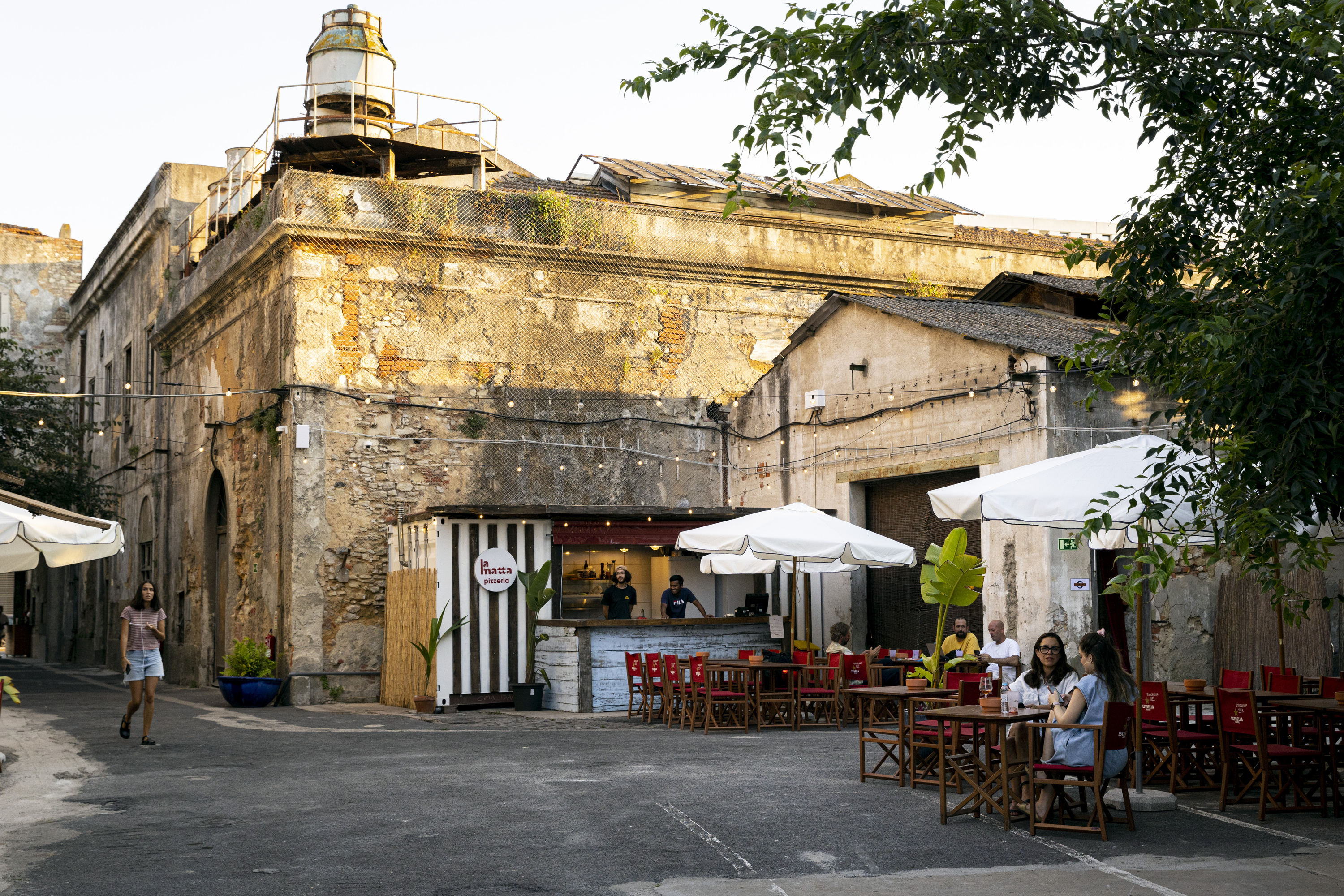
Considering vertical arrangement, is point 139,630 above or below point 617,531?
below

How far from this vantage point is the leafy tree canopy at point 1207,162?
623cm

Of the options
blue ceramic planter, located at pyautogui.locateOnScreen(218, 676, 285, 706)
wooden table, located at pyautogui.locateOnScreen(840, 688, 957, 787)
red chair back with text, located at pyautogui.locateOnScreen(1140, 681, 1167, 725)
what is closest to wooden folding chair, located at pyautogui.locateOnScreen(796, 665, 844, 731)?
wooden table, located at pyautogui.locateOnScreen(840, 688, 957, 787)

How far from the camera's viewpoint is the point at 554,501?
2030 cm

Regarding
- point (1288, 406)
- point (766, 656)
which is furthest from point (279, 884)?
point (766, 656)

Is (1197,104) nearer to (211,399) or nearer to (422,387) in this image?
(422,387)

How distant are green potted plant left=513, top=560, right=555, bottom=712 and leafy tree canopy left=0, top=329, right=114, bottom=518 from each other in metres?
12.8

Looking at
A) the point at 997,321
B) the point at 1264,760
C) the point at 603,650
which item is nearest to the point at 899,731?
the point at 1264,760

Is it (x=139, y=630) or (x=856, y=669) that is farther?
(x=856, y=669)

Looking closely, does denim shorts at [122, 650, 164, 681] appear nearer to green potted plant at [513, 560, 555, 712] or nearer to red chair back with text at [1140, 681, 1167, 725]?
green potted plant at [513, 560, 555, 712]

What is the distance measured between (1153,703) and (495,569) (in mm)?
9459

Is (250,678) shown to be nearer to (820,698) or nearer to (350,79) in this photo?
(820,698)

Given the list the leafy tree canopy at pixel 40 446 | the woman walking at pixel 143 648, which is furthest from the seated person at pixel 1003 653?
the leafy tree canopy at pixel 40 446

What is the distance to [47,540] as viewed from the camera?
1018cm

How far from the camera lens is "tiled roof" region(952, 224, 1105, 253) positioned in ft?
78.8
